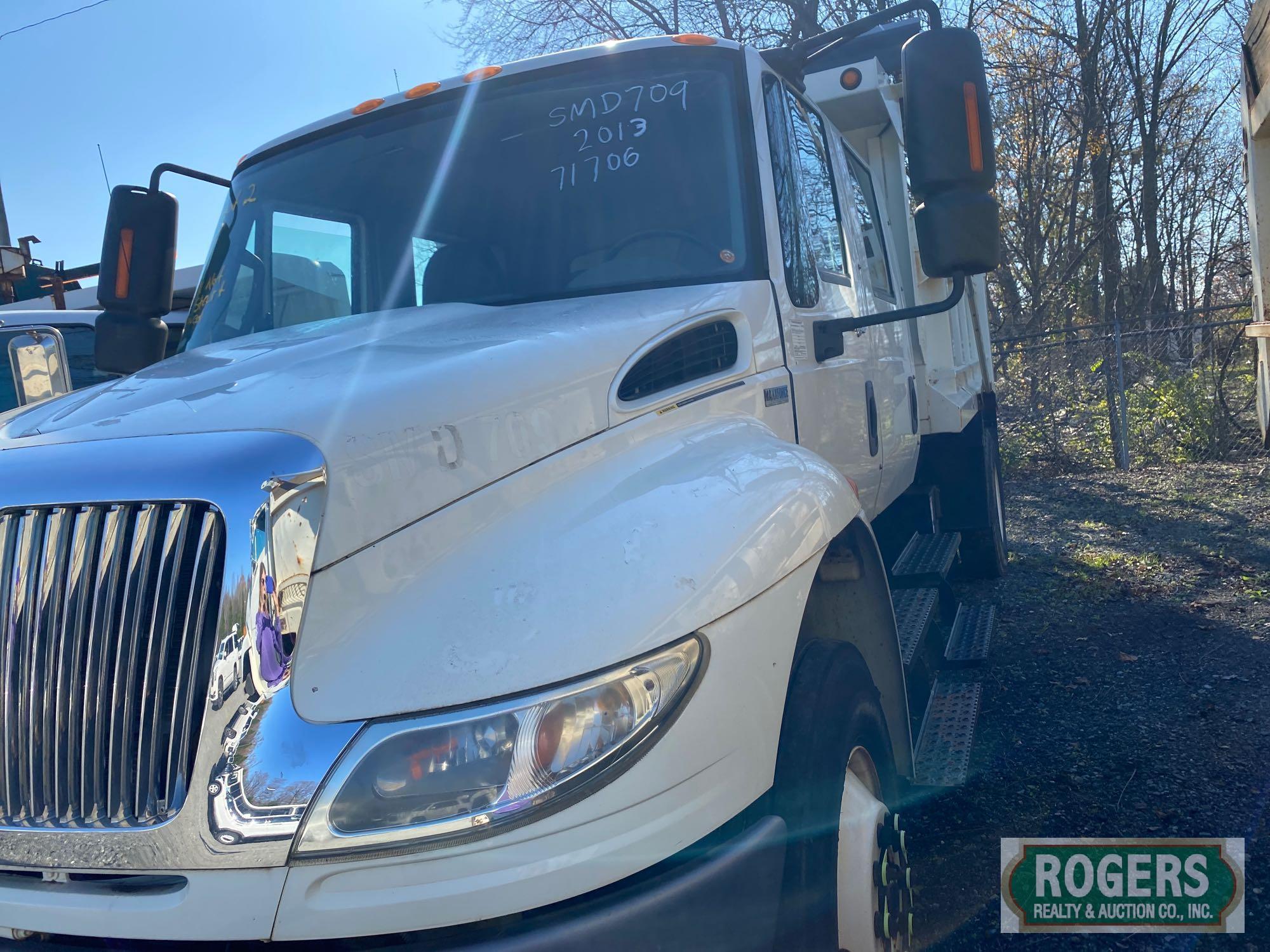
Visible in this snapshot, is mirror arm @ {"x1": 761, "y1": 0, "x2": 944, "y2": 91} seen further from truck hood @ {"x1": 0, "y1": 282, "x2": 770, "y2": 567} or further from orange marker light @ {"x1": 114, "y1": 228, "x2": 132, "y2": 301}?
orange marker light @ {"x1": 114, "y1": 228, "x2": 132, "y2": 301}

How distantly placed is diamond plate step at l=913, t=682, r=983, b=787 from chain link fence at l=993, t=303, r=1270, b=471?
27.7 ft

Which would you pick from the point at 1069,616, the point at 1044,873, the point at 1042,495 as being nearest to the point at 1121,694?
the point at 1069,616

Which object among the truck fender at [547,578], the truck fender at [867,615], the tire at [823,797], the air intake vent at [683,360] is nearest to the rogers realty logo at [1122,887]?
the truck fender at [867,615]

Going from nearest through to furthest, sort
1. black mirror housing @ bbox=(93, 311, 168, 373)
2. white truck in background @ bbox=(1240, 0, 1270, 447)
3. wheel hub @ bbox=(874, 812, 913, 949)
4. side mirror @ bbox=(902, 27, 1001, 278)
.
Answer: wheel hub @ bbox=(874, 812, 913, 949), side mirror @ bbox=(902, 27, 1001, 278), black mirror housing @ bbox=(93, 311, 168, 373), white truck in background @ bbox=(1240, 0, 1270, 447)

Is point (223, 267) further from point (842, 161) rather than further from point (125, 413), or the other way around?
point (842, 161)

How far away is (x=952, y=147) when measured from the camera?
9.00 ft

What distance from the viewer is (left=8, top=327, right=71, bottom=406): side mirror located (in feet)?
11.7

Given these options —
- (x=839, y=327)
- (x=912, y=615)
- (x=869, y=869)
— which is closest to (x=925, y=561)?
(x=912, y=615)

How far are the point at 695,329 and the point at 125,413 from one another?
1.35 m

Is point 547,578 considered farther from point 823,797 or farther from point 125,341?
point 125,341

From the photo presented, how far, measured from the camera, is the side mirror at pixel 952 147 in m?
2.71

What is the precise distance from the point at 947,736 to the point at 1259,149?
10.8 ft

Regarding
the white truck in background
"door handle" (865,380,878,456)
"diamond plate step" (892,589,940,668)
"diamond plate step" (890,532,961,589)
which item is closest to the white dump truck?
"diamond plate step" (892,589,940,668)

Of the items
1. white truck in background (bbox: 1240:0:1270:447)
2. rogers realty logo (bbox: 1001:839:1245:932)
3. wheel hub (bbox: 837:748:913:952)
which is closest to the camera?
wheel hub (bbox: 837:748:913:952)
